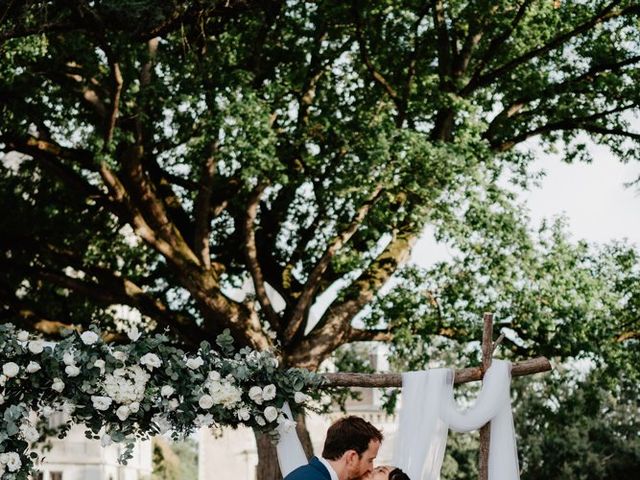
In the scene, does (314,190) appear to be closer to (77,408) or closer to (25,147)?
(25,147)

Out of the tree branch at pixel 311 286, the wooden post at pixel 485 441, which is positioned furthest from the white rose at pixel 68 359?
the tree branch at pixel 311 286

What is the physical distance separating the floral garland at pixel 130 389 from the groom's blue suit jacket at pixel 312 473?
122cm

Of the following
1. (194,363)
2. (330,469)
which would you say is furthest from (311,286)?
(330,469)

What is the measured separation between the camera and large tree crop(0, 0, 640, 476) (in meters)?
14.0

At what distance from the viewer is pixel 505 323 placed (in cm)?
1553

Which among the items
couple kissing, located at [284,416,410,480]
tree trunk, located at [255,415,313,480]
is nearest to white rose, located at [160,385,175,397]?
couple kissing, located at [284,416,410,480]

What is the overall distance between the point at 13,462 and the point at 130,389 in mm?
881

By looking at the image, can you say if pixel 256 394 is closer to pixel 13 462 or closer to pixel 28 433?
pixel 28 433

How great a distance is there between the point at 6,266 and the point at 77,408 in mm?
9747

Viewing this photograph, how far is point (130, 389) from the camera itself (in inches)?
276

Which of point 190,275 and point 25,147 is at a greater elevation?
point 25,147

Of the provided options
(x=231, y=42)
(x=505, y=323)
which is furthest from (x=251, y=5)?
(x=505, y=323)

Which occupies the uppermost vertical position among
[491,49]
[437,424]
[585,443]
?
[491,49]

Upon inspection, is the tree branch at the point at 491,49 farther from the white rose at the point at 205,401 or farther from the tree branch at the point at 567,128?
the white rose at the point at 205,401
